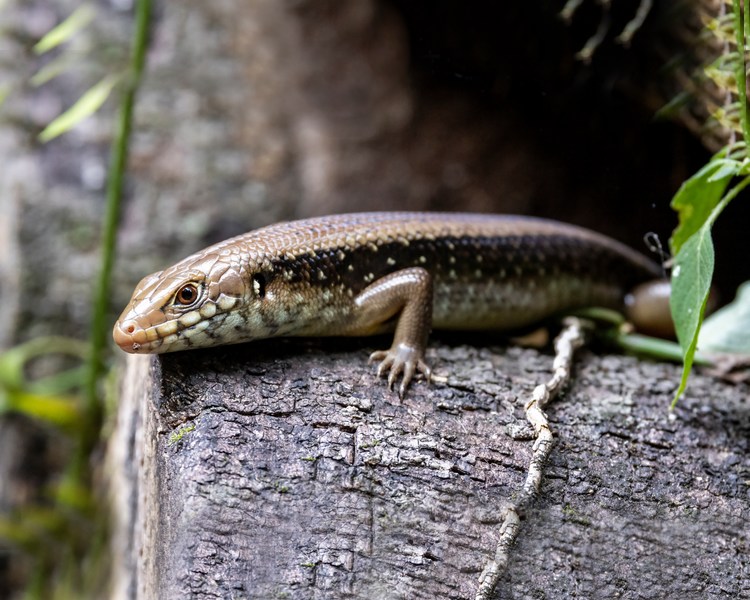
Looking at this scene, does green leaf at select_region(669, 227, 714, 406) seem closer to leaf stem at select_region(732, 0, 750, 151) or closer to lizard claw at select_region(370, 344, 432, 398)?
leaf stem at select_region(732, 0, 750, 151)

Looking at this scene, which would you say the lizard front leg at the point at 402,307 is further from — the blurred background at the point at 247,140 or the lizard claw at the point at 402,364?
the blurred background at the point at 247,140

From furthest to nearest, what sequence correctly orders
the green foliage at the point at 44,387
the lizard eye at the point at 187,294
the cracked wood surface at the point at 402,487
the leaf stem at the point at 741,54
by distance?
the green foliage at the point at 44,387
the lizard eye at the point at 187,294
the leaf stem at the point at 741,54
the cracked wood surface at the point at 402,487

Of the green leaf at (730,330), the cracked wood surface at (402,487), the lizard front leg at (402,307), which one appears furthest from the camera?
the green leaf at (730,330)

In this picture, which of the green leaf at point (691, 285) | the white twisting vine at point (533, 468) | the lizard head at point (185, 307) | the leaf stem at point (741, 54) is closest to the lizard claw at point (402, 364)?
the white twisting vine at point (533, 468)

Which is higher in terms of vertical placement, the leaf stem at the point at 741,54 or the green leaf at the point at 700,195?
the leaf stem at the point at 741,54

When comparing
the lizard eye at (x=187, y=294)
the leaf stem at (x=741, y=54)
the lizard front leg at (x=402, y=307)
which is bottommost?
the lizard front leg at (x=402, y=307)

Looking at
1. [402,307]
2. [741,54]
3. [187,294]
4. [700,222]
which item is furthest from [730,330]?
[187,294]

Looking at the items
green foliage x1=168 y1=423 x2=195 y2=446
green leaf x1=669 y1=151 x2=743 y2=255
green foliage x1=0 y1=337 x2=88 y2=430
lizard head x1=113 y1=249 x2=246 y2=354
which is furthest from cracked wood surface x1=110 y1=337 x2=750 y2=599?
green foliage x1=0 y1=337 x2=88 y2=430

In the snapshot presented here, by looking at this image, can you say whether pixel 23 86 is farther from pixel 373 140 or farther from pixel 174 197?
pixel 373 140

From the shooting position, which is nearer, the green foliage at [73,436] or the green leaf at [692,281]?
the green leaf at [692,281]
